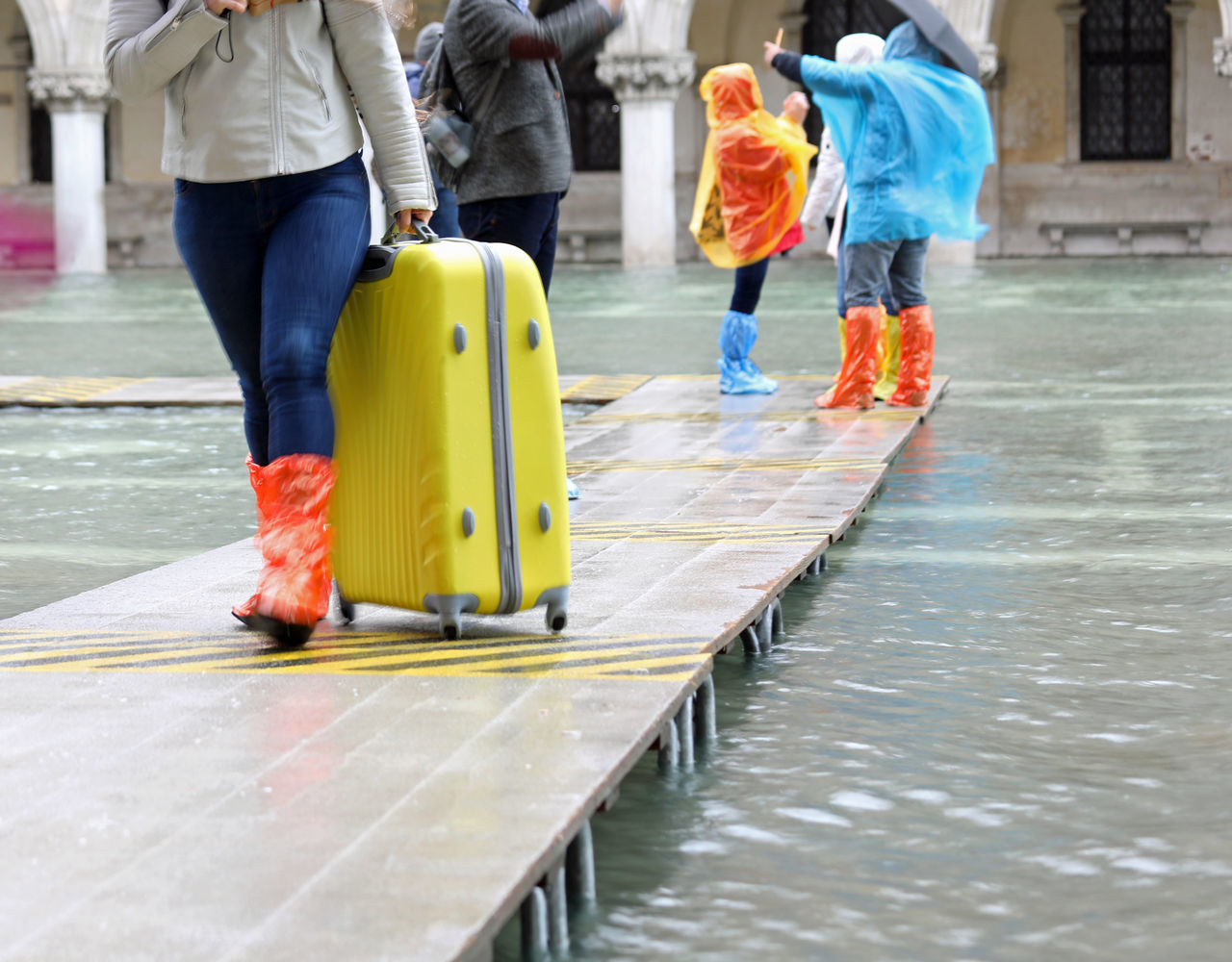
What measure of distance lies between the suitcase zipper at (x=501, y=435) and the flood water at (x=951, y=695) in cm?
42

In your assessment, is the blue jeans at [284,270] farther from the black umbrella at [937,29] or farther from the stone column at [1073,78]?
the stone column at [1073,78]

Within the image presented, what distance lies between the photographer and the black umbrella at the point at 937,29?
743 centimetres

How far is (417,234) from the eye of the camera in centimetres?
369

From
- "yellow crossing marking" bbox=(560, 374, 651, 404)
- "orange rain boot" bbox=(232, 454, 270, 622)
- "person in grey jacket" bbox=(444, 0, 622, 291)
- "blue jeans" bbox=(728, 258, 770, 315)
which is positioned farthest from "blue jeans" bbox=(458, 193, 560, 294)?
"blue jeans" bbox=(728, 258, 770, 315)

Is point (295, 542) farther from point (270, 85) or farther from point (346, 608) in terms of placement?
point (270, 85)

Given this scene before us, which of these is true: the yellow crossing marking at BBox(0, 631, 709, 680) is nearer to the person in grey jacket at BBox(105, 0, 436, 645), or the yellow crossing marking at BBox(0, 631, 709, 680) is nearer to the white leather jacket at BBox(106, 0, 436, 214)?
the person in grey jacket at BBox(105, 0, 436, 645)

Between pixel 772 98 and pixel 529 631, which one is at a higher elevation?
pixel 772 98

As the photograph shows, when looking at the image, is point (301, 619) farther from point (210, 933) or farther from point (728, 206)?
point (728, 206)

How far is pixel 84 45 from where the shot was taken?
25.1 meters

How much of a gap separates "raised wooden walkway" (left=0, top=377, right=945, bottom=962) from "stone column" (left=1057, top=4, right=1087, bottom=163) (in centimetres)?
2404

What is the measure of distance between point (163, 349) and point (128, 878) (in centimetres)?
1067

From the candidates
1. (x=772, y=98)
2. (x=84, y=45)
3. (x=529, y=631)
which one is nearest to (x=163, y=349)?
(x=529, y=631)

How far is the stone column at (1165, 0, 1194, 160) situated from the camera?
2697 cm

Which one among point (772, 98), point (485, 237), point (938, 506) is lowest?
point (938, 506)
